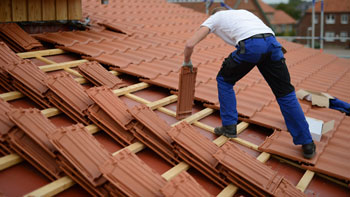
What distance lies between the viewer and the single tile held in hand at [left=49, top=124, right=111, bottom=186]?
7.41ft

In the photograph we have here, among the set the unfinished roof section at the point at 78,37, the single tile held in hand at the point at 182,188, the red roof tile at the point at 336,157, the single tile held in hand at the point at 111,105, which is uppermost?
the unfinished roof section at the point at 78,37

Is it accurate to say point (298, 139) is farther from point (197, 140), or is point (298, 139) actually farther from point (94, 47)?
point (94, 47)

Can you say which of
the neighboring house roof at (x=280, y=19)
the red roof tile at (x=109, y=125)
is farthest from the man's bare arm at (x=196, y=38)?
the neighboring house roof at (x=280, y=19)

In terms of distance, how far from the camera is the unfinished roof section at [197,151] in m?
2.64

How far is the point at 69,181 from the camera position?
230 centimetres

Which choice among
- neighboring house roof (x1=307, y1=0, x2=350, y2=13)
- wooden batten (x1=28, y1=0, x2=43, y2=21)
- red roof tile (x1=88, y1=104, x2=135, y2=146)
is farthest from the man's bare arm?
neighboring house roof (x1=307, y1=0, x2=350, y2=13)

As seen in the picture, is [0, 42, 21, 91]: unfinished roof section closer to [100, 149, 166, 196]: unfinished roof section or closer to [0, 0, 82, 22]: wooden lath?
[0, 0, 82, 22]: wooden lath

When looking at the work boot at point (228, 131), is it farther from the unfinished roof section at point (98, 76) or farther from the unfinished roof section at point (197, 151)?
the unfinished roof section at point (98, 76)

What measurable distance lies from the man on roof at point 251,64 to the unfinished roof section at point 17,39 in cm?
212

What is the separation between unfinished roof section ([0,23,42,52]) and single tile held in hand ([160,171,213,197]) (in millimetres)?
2930

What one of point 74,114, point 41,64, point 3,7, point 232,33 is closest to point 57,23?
point 3,7

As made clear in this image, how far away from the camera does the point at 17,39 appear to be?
4355mm

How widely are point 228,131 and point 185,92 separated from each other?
592mm

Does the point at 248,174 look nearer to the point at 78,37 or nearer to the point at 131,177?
the point at 131,177
